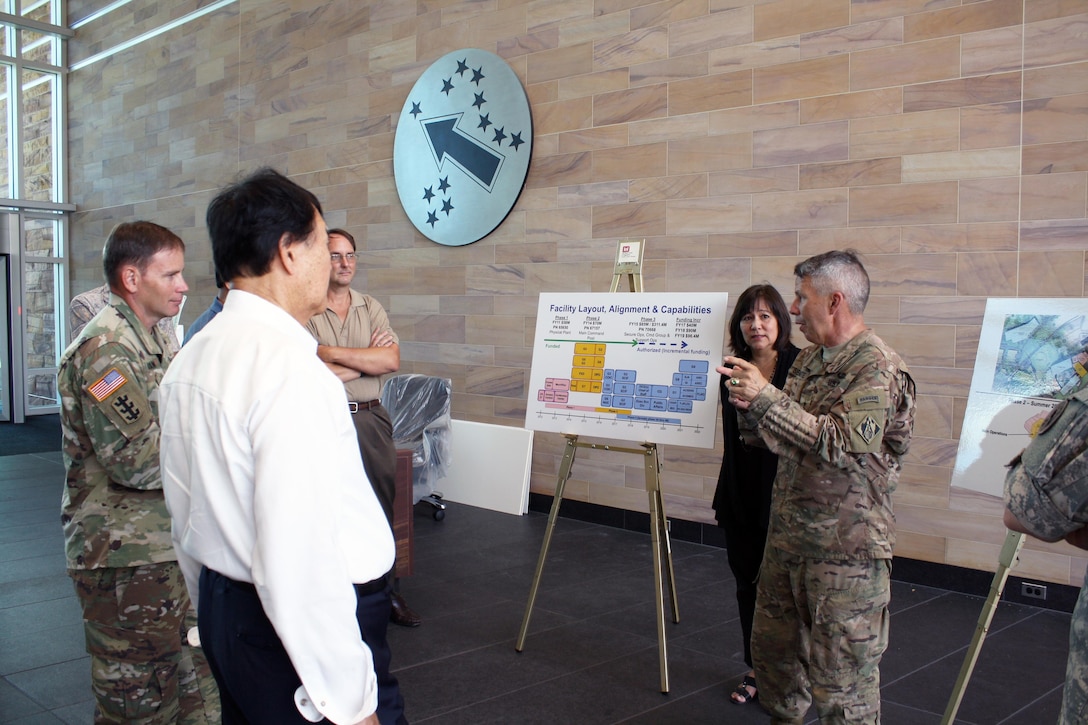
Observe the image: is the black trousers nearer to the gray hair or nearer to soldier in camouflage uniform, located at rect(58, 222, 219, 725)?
soldier in camouflage uniform, located at rect(58, 222, 219, 725)

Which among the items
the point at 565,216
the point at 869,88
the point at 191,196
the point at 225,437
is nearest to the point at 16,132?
the point at 191,196

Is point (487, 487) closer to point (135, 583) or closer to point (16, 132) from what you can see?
point (135, 583)

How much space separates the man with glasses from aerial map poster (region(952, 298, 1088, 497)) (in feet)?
7.53

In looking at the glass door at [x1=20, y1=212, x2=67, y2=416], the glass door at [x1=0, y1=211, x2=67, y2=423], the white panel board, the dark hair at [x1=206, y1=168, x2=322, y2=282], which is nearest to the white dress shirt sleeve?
the dark hair at [x1=206, y1=168, x2=322, y2=282]

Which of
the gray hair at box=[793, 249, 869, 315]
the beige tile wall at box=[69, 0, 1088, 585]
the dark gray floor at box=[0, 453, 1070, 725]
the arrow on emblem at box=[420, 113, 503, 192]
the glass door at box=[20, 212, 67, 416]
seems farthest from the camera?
the glass door at box=[20, 212, 67, 416]

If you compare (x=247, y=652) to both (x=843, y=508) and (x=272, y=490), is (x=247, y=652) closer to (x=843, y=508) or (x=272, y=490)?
(x=272, y=490)

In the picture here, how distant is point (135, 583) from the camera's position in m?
2.12

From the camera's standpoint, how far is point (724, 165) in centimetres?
525

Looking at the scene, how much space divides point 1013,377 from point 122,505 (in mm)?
2779

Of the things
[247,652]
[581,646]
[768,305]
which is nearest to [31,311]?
[581,646]

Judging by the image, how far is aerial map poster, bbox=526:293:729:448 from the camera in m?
3.33

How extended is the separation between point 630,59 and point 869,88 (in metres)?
1.66

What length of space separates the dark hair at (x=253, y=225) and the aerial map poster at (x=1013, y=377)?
241 centimetres

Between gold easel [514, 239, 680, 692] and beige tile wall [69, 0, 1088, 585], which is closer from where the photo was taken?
gold easel [514, 239, 680, 692]
